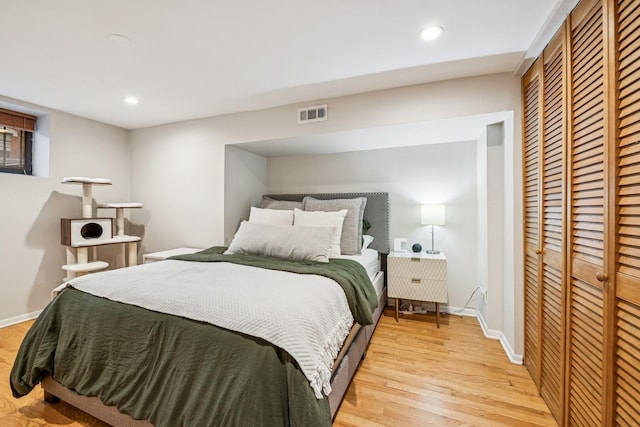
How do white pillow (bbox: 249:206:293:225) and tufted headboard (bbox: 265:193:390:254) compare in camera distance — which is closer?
white pillow (bbox: 249:206:293:225)

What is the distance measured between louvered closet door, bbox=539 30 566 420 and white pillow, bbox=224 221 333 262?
145cm

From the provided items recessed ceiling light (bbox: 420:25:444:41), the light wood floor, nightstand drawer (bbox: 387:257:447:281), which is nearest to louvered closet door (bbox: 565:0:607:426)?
the light wood floor

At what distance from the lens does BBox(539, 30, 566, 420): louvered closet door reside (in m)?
1.47

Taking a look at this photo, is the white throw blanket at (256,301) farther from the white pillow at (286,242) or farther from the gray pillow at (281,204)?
the gray pillow at (281,204)

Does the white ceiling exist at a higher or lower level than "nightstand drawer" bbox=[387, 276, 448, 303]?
higher

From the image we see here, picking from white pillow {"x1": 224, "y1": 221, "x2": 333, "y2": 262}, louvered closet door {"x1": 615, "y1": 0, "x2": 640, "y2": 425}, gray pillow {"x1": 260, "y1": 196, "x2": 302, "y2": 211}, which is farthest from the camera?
gray pillow {"x1": 260, "y1": 196, "x2": 302, "y2": 211}

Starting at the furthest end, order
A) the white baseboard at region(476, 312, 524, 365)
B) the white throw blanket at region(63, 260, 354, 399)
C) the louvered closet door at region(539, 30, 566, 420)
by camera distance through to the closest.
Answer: the white baseboard at region(476, 312, 524, 365)
the louvered closet door at region(539, 30, 566, 420)
the white throw blanket at region(63, 260, 354, 399)

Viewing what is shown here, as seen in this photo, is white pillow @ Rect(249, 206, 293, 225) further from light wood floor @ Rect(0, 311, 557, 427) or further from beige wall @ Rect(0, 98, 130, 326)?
beige wall @ Rect(0, 98, 130, 326)

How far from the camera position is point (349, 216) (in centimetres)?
291

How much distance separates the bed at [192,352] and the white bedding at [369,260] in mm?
575

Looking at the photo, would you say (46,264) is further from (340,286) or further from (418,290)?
(418,290)

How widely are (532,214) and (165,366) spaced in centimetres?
239

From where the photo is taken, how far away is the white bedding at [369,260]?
2.53 metres

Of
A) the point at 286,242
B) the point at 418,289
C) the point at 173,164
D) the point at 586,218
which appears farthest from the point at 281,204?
the point at 586,218
